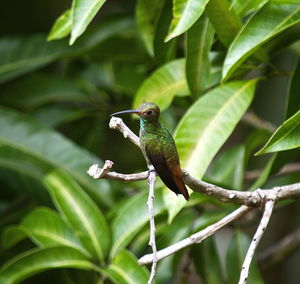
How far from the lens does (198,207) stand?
8.80ft

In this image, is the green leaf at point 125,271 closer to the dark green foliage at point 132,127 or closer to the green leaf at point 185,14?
the dark green foliage at point 132,127

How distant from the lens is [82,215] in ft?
8.09

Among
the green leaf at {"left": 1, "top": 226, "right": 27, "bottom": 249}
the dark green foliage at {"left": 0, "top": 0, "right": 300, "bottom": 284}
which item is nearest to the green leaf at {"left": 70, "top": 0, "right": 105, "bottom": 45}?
the dark green foliage at {"left": 0, "top": 0, "right": 300, "bottom": 284}

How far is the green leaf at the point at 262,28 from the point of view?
1.90 metres

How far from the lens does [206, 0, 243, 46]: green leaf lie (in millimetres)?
1982

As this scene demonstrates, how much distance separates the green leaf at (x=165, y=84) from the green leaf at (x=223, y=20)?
319mm

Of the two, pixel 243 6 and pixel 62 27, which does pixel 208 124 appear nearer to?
pixel 243 6

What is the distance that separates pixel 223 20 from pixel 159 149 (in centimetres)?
54

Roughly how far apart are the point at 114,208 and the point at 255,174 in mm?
811

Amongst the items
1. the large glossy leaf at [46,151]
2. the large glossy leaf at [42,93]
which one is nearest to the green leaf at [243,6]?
the large glossy leaf at [46,151]

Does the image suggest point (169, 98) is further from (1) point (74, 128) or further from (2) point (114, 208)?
(1) point (74, 128)

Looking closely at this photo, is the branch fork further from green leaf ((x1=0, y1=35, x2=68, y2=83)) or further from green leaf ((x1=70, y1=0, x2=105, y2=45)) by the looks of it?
green leaf ((x1=0, y1=35, x2=68, y2=83))

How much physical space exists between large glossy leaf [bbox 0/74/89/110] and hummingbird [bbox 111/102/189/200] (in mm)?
1505

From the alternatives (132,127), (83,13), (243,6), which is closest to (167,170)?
(83,13)
